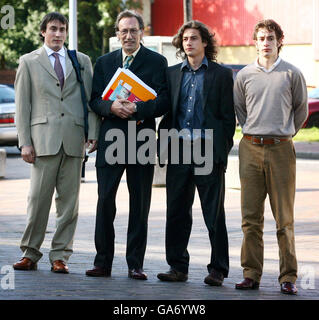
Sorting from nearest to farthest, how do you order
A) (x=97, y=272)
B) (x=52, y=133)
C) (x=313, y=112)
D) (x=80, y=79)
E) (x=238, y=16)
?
(x=97, y=272)
(x=52, y=133)
(x=80, y=79)
(x=313, y=112)
(x=238, y=16)

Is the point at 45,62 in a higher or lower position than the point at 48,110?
higher

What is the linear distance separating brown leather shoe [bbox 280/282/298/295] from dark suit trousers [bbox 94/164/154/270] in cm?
116

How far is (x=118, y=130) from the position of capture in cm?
706

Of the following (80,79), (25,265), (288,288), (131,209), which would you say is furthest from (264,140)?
(25,265)

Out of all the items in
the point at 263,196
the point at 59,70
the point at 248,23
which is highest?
the point at 248,23

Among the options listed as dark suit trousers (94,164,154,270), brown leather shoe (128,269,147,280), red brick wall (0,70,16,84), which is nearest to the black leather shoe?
brown leather shoe (128,269,147,280)

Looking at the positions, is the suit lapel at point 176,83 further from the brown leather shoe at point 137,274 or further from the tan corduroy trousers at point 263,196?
the brown leather shoe at point 137,274

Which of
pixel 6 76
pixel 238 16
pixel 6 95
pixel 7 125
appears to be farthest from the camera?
pixel 6 76

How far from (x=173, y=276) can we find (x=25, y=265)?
1185mm

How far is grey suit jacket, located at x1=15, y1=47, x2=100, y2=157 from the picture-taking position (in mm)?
7230

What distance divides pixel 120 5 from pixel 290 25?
709 centimetres

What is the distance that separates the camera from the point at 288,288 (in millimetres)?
6570

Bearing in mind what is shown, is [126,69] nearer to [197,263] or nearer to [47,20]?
[47,20]

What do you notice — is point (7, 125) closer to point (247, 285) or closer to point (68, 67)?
point (68, 67)
